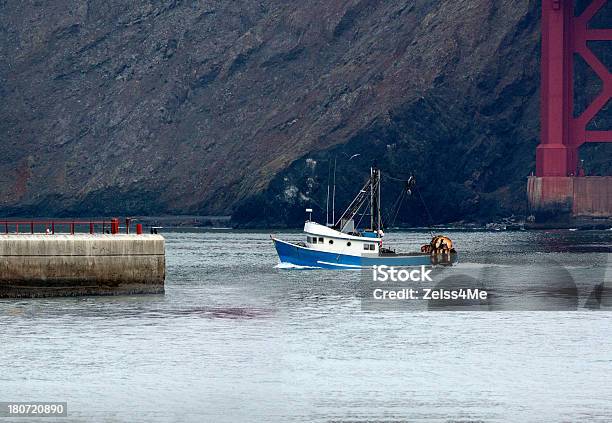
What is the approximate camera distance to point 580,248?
149 metres

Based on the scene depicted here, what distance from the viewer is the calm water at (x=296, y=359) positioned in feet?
152

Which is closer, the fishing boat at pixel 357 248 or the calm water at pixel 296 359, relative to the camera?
the calm water at pixel 296 359

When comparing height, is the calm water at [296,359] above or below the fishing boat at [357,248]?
below

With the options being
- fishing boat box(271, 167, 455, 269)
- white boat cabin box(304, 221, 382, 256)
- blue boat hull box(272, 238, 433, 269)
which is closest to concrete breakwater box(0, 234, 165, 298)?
fishing boat box(271, 167, 455, 269)

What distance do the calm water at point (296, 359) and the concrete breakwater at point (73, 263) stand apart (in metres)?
0.90

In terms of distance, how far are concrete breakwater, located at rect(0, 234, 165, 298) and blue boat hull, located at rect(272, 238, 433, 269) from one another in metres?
30.0

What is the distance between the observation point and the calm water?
1821 inches

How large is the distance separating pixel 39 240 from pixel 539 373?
31022 millimetres

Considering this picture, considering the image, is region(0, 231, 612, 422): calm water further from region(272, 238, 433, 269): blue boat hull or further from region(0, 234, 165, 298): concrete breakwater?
region(272, 238, 433, 269): blue boat hull

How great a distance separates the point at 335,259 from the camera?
105 metres

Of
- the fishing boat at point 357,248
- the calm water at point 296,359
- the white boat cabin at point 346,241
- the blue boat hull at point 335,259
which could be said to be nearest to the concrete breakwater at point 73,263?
the calm water at point 296,359

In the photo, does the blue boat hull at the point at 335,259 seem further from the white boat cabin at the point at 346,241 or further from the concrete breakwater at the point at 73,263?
the concrete breakwater at the point at 73,263

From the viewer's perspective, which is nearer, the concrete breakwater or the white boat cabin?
the concrete breakwater

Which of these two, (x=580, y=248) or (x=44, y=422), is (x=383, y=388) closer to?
(x=44, y=422)
